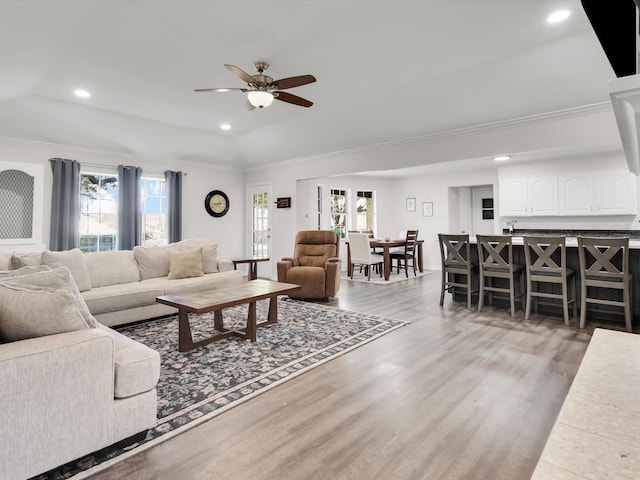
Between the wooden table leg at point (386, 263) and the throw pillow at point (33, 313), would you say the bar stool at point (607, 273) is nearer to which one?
the wooden table leg at point (386, 263)

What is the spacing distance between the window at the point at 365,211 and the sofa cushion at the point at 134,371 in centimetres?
788

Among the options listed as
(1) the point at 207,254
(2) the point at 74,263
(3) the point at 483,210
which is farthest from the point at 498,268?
(3) the point at 483,210

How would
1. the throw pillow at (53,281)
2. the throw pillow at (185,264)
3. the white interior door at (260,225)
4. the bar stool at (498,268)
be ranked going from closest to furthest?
the throw pillow at (53,281)
the bar stool at (498,268)
the throw pillow at (185,264)
the white interior door at (260,225)

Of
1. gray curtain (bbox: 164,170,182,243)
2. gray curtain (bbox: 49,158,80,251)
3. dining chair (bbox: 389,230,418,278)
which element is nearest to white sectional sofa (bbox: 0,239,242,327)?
gray curtain (bbox: 49,158,80,251)

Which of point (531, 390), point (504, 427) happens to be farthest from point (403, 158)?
point (504, 427)

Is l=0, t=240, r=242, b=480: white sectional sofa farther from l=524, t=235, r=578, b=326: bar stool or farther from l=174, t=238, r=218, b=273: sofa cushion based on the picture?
l=524, t=235, r=578, b=326: bar stool

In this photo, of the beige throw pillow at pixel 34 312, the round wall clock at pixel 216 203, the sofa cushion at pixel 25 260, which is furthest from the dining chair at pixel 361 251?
the beige throw pillow at pixel 34 312

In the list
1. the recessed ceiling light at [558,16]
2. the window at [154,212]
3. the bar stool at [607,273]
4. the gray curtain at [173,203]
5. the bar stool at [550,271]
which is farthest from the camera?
the gray curtain at [173,203]

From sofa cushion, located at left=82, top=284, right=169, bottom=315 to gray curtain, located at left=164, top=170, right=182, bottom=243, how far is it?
285 centimetres

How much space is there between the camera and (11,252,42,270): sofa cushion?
3424 millimetres

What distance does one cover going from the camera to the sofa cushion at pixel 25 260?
342cm

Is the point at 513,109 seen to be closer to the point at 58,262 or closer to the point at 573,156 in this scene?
the point at 573,156

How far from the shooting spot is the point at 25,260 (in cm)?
355

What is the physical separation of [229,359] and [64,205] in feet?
14.6
